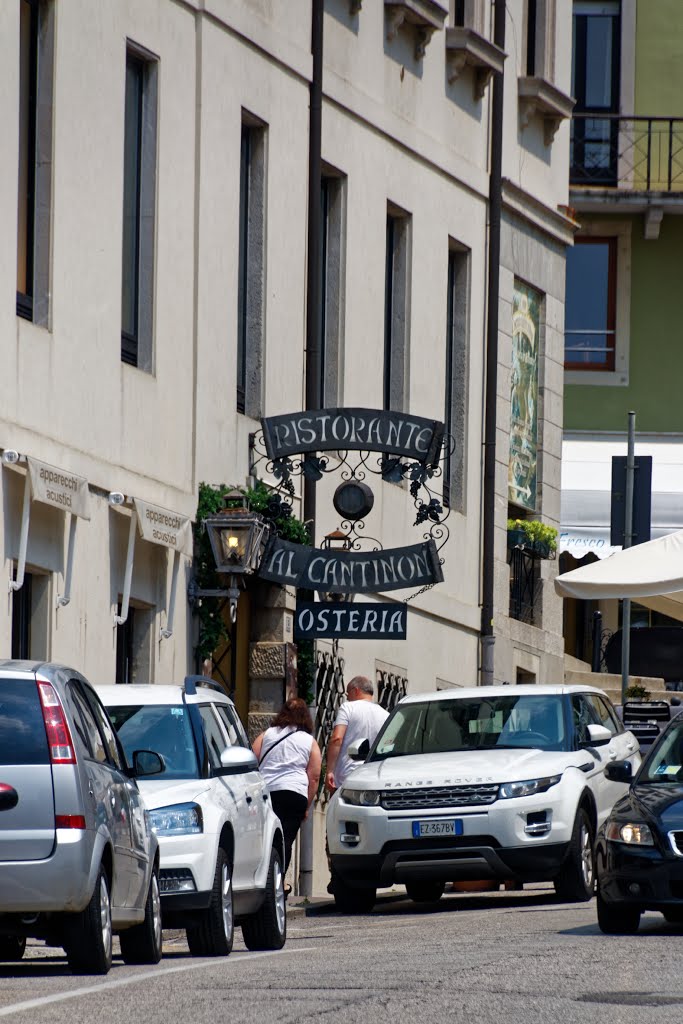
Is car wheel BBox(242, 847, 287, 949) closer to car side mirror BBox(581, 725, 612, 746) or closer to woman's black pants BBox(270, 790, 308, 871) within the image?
woman's black pants BBox(270, 790, 308, 871)

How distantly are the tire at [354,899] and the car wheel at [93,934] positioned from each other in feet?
24.3

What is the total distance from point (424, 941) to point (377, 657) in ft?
41.9

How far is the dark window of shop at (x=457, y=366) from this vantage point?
99.4ft

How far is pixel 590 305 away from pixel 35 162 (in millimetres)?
23128

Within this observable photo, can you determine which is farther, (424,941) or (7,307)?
(7,307)

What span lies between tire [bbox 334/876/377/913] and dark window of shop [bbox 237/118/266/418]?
6.43 metres

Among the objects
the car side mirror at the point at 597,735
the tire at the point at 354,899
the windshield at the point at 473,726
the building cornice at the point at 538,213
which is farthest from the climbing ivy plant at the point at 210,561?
the building cornice at the point at 538,213

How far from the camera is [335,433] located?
22141 mm

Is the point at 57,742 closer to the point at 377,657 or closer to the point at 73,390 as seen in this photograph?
the point at 73,390

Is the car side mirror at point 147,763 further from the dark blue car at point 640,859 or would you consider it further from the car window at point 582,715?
the car window at point 582,715

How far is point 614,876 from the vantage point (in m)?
15.4

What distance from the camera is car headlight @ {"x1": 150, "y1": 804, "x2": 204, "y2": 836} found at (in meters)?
14.6

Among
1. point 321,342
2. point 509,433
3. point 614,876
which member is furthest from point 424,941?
point 509,433

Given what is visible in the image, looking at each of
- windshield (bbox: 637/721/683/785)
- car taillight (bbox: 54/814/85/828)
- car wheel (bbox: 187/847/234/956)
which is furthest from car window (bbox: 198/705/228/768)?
car taillight (bbox: 54/814/85/828)
